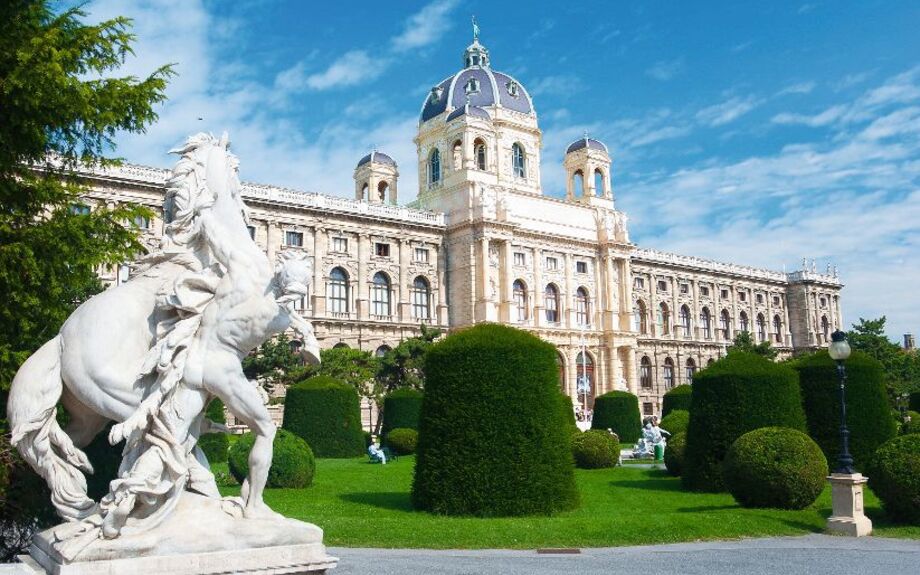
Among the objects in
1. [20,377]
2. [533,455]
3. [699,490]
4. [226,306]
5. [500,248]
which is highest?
[500,248]

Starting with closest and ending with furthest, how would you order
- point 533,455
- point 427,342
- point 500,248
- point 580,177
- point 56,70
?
point 56,70
point 533,455
point 427,342
point 500,248
point 580,177

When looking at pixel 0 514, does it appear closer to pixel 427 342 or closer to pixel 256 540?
pixel 256 540

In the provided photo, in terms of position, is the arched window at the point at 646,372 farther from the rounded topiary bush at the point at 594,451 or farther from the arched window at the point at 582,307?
the rounded topiary bush at the point at 594,451

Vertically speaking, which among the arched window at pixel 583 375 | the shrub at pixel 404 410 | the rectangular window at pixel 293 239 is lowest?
the shrub at pixel 404 410

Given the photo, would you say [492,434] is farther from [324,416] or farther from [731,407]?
[324,416]

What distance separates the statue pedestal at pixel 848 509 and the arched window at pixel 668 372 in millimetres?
49550

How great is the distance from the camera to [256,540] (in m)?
4.51

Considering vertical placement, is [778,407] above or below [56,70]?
below

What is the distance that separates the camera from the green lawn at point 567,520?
1016 cm

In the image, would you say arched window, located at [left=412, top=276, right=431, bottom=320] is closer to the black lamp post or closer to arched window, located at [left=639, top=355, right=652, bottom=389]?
arched window, located at [left=639, top=355, right=652, bottom=389]

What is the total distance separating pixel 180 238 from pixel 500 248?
43.1 m

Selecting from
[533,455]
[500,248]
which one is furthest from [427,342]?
[533,455]

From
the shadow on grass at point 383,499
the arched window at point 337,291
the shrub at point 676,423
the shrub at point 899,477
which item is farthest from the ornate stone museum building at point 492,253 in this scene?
the shrub at point 899,477

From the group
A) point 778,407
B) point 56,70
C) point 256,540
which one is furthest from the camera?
point 778,407
